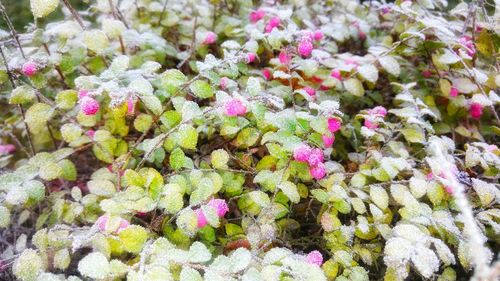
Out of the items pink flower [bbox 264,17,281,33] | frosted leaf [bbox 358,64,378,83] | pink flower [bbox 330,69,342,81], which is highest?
pink flower [bbox 264,17,281,33]

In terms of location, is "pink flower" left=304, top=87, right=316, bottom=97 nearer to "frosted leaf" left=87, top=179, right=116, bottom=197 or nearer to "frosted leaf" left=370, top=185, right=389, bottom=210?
"frosted leaf" left=370, top=185, right=389, bottom=210

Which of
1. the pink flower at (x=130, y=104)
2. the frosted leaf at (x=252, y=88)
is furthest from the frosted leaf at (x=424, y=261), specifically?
the pink flower at (x=130, y=104)

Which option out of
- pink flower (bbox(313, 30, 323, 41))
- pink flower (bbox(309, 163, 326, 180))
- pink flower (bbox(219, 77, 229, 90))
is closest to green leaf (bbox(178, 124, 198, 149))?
pink flower (bbox(219, 77, 229, 90))

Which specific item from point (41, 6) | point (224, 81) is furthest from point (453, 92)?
point (41, 6)

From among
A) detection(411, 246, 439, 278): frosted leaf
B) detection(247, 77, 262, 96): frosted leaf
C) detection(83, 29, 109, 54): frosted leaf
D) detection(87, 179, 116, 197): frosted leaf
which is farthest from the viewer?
detection(83, 29, 109, 54): frosted leaf

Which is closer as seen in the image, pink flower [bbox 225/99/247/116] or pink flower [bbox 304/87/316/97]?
pink flower [bbox 225/99/247/116]

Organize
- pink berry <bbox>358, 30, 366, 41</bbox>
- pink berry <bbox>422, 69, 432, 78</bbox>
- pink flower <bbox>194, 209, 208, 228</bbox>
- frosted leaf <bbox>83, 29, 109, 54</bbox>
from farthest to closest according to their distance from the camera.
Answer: pink berry <bbox>358, 30, 366, 41</bbox> < pink berry <bbox>422, 69, 432, 78</bbox> < frosted leaf <bbox>83, 29, 109, 54</bbox> < pink flower <bbox>194, 209, 208, 228</bbox>

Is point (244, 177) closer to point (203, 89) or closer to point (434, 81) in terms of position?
point (203, 89)

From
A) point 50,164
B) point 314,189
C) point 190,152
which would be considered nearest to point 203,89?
point 190,152

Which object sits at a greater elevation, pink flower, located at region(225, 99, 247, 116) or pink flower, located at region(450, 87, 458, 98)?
pink flower, located at region(225, 99, 247, 116)
